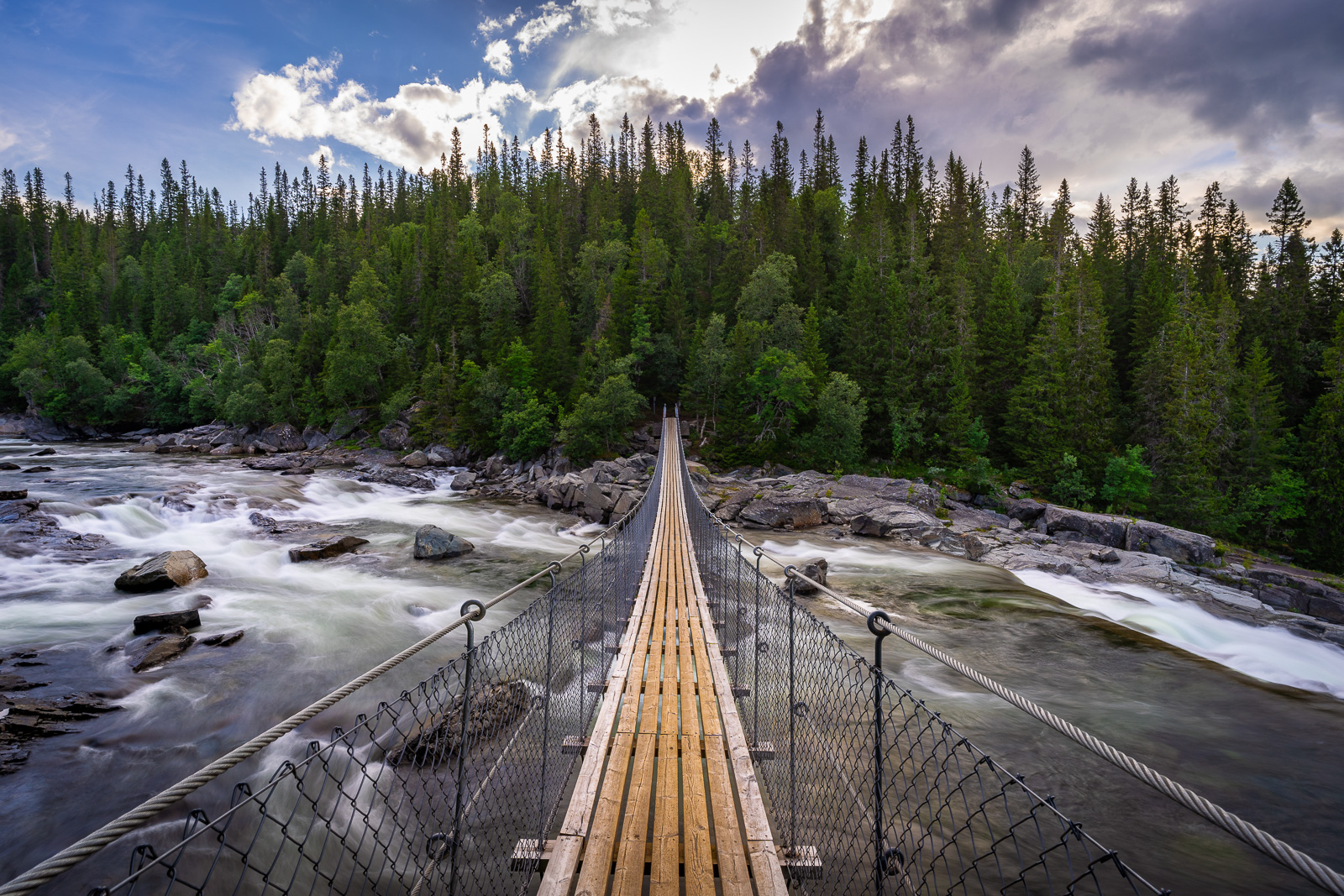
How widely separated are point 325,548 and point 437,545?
221 centimetres

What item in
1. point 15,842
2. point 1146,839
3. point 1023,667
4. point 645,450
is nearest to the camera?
point 15,842

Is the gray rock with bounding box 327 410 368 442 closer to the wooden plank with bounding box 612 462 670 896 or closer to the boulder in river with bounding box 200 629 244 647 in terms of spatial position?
the boulder in river with bounding box 200 629 244 647

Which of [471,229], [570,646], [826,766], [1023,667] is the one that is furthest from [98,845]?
[471,229]

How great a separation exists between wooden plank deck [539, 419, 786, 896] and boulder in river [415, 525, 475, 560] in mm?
8511

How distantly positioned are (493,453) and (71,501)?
1686cm

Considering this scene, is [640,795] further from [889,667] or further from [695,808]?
[889,667]

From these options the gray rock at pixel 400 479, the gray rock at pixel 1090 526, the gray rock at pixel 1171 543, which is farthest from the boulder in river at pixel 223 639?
the gray rock at pixel 1171 543

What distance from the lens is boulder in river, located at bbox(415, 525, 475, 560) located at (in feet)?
41.8

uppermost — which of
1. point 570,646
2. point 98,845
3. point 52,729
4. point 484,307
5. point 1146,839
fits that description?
point 484,307

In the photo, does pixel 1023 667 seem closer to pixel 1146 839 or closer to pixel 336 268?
pixel 1146 839

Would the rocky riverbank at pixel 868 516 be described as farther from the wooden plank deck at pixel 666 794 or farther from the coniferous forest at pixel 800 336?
the wooden plank deck at pixel 666 794

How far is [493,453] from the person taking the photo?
29688 millimetres

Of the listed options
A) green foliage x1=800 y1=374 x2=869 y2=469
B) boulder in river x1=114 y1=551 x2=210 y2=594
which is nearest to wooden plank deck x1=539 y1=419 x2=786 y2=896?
boulder in river x1=114 y1=551 x2=210 y2=594

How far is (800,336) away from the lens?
29.3 meters
